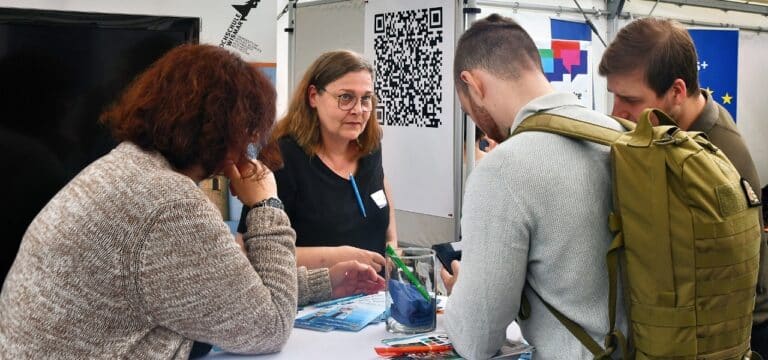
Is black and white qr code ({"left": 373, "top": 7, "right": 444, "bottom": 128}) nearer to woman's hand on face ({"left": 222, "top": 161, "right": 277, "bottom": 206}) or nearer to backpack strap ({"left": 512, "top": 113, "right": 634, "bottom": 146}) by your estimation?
woman's hand on face ({"left": 222, "top": 161, "right": 277, "bottom": 206})

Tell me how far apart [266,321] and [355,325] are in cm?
31

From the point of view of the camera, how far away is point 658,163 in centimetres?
114

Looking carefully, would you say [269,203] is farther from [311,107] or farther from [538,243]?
[311,107]

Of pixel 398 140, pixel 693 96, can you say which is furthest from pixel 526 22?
pixel 693 96

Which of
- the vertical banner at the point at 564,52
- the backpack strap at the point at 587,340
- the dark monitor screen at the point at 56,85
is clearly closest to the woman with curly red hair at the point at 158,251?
the backpack strap at the point at 587,340

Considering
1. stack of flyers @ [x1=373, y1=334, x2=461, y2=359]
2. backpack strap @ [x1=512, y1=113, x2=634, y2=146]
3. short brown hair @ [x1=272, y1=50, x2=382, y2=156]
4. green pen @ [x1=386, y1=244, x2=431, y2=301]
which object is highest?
short brown hair @ [x1=272, y1=50, x2=382, y2=156]

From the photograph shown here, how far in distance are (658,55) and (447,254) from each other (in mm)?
723

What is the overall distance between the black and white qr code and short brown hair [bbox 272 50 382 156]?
0.69 m

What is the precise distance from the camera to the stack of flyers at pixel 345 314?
5.25ft

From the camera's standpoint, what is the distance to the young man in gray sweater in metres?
1.19

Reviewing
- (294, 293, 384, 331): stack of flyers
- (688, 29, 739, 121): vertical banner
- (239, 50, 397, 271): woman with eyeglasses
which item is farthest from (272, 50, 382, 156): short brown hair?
(688, 29, 739, 121): vertical banner

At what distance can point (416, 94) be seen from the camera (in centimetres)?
337

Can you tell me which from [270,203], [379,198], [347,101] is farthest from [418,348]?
[347,101]

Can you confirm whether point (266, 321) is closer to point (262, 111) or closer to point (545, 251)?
point (262, 111)
